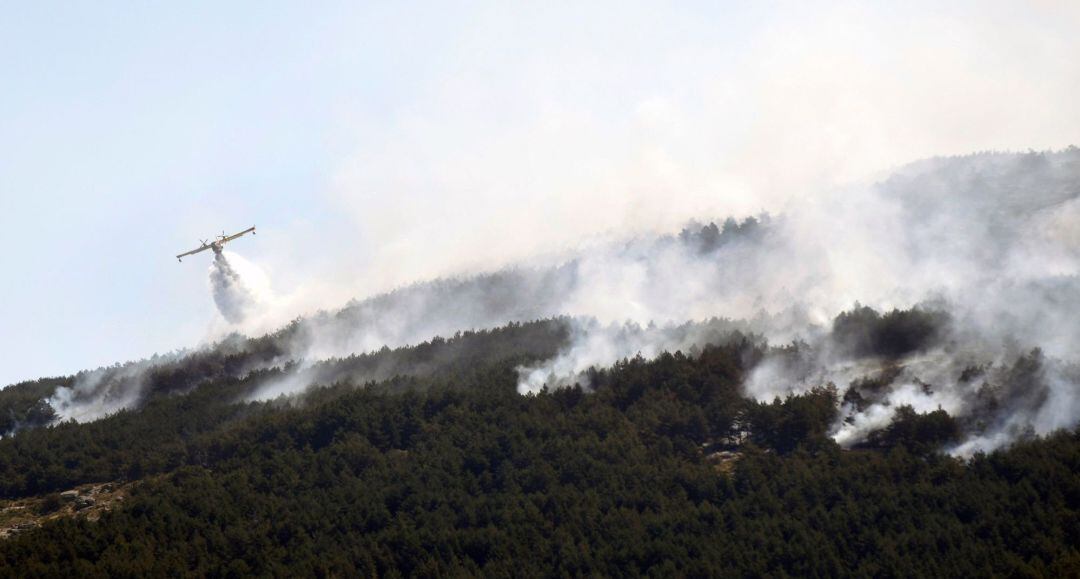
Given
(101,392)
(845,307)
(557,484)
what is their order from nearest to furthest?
1. (557,484)
2. (845,307)
3. (101,392)

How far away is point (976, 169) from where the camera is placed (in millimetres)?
166750

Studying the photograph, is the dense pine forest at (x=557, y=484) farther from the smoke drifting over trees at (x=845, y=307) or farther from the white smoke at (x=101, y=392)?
the white smoke at (x=101, y=392)

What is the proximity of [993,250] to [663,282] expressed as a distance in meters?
37.9

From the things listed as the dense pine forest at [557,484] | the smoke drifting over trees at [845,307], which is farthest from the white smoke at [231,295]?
the dense pine forest at [557,484]

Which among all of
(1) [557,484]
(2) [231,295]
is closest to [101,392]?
(2) [231,295]

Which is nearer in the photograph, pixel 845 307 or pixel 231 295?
pixel 845 307

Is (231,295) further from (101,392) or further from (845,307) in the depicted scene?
(845,307)

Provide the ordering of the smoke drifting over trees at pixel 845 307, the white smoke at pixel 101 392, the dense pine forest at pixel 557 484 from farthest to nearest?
the white smoke at pixel 101 392
the smoke drifting over trees at pixel 845 307
the dense pine forest at pixel 557 484

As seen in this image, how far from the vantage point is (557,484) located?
107875 mm

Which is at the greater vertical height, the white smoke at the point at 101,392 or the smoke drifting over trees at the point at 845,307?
the white smoke at the point at 101,392

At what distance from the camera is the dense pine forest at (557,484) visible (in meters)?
90.3

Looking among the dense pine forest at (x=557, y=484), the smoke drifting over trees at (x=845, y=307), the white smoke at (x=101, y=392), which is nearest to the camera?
the dense pine forest at (x=557, y=484)

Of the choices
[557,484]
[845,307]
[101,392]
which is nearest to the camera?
[557,484]

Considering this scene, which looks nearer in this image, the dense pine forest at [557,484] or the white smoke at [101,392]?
the dense pine forest at [557,484]
